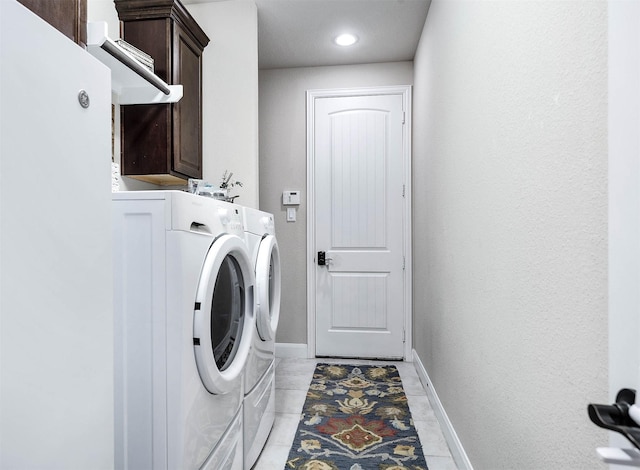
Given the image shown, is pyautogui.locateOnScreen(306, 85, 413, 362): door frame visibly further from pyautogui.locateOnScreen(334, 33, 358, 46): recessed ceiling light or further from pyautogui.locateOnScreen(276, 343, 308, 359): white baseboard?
pyautogui.locateOnScreen(334, 33, 358, 46): recessed ceiling light

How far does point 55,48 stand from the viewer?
0.66 meters

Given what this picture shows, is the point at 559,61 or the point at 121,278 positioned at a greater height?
the point at 559,61

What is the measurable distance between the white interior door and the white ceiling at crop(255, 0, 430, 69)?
344 millimetres

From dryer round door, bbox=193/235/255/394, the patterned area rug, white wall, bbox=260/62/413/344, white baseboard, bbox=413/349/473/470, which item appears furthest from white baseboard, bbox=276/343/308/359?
dryer round door, bbox=193/235/255/394

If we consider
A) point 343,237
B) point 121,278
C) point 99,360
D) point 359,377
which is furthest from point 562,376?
point 343,237

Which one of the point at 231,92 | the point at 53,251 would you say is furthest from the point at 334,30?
the point at 53,251

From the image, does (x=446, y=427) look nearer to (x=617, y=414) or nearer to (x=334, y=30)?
(x=617, y=414)

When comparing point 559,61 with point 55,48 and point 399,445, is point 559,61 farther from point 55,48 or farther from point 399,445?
point 399,445

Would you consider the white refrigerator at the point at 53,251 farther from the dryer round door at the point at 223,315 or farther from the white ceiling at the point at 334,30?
the white ceiling at the point at 334,30

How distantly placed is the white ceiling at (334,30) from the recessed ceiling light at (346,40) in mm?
38

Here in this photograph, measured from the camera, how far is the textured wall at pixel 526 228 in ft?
2.31

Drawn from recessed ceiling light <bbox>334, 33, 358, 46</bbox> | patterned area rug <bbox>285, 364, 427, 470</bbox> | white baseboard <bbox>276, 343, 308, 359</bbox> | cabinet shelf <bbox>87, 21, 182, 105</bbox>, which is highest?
recessed ceiling light <bbox>334, 33, 358, 46</bbox>

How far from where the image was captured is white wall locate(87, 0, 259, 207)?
7.73 ft

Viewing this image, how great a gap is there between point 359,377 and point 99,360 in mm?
2228
